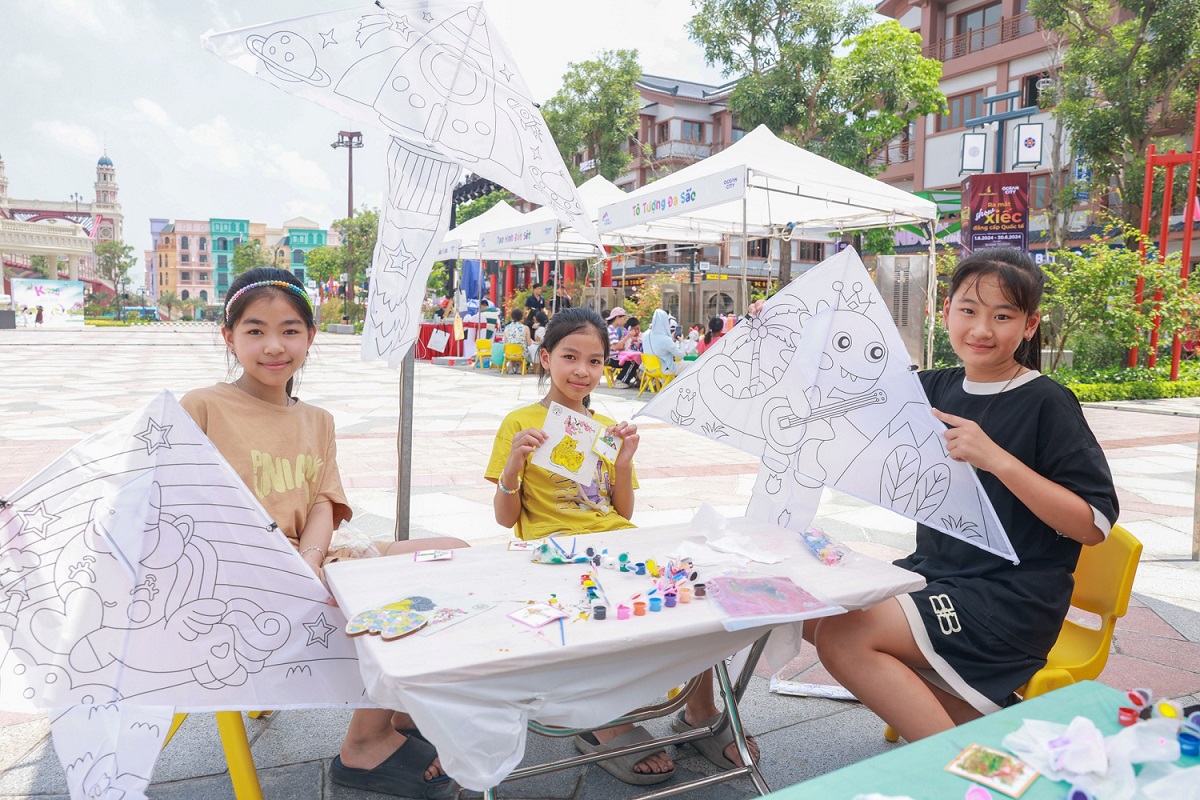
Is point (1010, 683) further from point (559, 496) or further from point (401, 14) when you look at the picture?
point (401, 14)

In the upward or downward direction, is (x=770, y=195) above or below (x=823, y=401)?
above

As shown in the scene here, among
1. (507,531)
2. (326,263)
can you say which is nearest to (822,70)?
(507,531)

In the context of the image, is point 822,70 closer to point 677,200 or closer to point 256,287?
point 677,200

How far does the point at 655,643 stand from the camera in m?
1.43

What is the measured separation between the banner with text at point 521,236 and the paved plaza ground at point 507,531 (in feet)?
6.70

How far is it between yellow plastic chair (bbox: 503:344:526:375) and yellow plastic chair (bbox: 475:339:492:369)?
0.71 meters

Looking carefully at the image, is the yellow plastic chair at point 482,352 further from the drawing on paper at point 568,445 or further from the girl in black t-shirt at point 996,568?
the girl in black t-shirt at point 996,568

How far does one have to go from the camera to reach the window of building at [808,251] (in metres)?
33.4

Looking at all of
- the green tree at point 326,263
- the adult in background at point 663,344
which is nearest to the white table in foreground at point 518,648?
the adult in background at point 663,344

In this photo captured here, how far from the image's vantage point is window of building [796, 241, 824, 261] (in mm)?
33406

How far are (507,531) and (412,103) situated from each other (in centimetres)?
263

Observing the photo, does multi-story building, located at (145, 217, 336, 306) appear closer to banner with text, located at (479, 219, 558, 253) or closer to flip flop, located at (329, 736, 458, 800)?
banner with text, located at (479, 219, 558, 253)

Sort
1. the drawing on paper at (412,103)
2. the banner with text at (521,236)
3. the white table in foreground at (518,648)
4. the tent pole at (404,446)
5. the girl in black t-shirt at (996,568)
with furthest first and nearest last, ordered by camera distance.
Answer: the banner with text at (521,236) → the tent pole at (404,446) → the drawing on paper at (412,103) → the girl in black t-shirt at (996,568) → the white table in foreground at (518,648)

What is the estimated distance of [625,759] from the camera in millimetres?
2096
